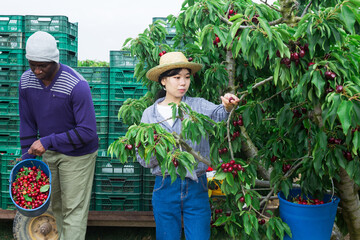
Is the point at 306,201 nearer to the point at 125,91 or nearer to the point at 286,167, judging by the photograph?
the point at 286,167

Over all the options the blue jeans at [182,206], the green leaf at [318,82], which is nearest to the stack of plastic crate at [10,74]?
the blue jeans at [182,206]

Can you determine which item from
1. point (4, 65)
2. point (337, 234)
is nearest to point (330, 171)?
point (337, 234)

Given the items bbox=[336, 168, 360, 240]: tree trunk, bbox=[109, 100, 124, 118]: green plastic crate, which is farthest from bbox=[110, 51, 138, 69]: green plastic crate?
bbox=[336, 168, 360, 240]: tree trunk

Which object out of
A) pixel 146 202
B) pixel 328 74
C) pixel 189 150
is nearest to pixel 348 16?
pixel 328 74

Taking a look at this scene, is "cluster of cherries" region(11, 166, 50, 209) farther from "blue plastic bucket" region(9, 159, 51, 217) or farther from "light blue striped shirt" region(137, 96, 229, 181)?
"light blue striped shirt" region(137, 96, 229, 181)

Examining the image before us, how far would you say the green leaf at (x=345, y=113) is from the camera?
193 cm

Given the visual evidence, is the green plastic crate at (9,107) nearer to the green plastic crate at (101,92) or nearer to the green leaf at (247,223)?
the green plastic crate at (101,92)

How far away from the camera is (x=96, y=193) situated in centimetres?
496

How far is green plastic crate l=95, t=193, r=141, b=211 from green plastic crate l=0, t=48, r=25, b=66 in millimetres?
1950

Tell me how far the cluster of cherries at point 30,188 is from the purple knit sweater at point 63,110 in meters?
0.24

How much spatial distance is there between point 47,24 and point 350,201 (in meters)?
4.09

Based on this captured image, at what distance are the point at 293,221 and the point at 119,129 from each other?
2735 millimetres

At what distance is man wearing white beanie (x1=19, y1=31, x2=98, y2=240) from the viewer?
3354 mm

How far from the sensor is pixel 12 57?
5344mm
